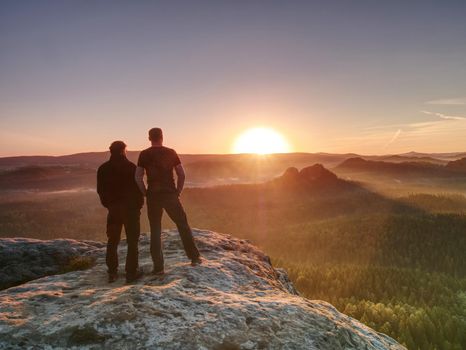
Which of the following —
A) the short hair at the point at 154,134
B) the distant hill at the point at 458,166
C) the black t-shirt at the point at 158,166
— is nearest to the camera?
the black t-shirt at the point at 158,166

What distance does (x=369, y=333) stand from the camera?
7.18 m

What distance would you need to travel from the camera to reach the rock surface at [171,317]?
17.7 ft

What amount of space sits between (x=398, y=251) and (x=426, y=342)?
808 inches

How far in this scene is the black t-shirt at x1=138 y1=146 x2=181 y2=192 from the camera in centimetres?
855

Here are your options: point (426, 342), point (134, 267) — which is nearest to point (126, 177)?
point (134, 267)

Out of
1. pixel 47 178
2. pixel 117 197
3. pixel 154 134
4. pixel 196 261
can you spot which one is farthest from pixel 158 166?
pixel 47 178

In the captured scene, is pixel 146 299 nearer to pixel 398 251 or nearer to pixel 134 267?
pixel 134 267

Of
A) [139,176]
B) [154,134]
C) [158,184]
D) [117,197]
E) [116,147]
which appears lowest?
[117,197]

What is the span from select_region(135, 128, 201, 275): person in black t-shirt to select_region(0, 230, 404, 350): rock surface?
797 millimetres

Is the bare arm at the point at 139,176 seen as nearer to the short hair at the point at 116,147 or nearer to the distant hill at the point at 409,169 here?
the short hair at the point at 116,147

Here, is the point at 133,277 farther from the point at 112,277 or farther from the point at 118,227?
the point at 118,227

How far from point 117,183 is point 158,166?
3.42ft

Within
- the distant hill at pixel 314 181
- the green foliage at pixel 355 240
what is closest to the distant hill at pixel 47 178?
the green foliage at pixel 355 240

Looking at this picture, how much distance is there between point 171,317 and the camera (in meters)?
5.98
